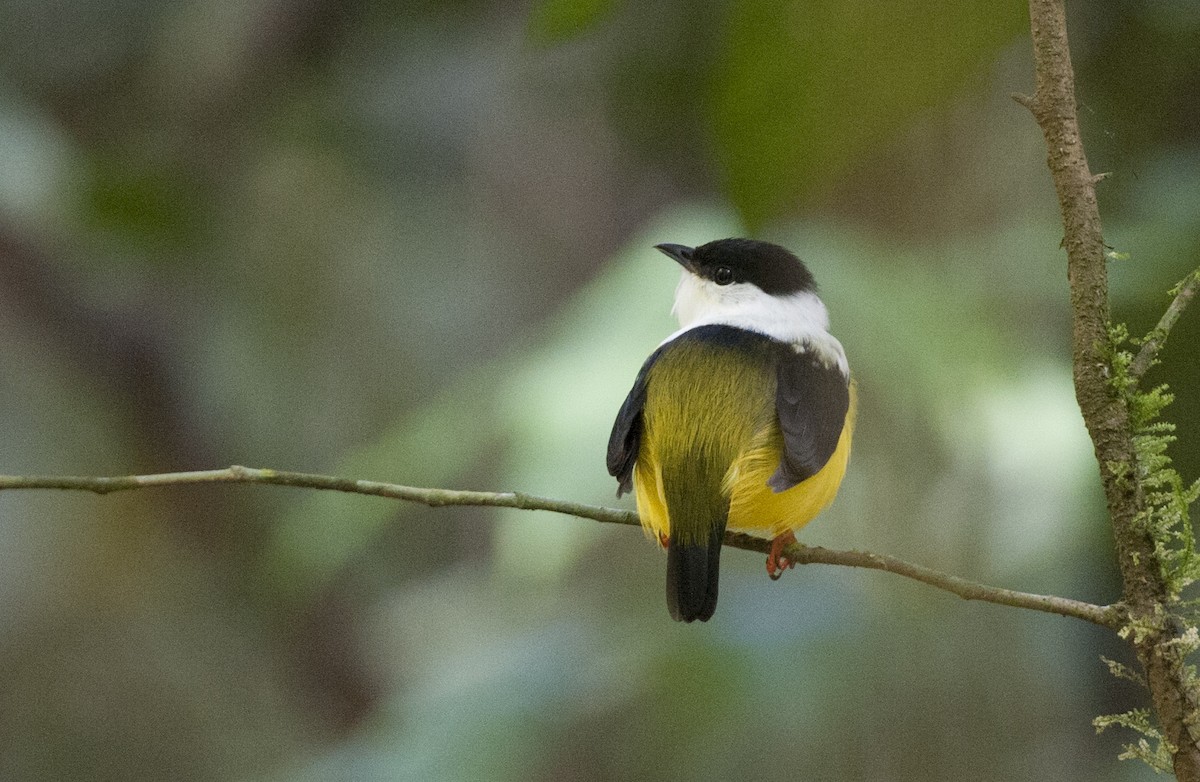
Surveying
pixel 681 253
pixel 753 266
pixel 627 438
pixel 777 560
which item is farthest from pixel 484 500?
pixel 753 266

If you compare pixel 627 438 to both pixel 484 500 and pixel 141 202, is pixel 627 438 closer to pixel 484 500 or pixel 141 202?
pixel 484 500

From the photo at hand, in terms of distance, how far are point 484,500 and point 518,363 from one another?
1715mm

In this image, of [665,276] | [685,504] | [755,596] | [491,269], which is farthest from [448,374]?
[685,504]

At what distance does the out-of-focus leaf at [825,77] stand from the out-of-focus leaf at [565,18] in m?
0.16

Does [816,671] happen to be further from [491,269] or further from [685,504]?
[491,269]

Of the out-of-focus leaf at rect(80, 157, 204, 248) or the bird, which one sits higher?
the out-of-focus leaf at rect(80, 157, 204, 248)

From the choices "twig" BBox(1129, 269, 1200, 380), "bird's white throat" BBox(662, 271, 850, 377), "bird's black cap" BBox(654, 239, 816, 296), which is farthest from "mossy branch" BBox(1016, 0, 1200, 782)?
"bird's black cap" BBox(654, 239, 816, 296)

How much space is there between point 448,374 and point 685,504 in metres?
3.51

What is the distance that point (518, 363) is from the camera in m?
2.77

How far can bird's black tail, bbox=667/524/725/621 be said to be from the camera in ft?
3.66

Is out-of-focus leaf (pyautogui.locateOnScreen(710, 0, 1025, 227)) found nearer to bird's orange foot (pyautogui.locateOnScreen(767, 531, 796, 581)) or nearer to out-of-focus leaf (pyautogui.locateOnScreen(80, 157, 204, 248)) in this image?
bird's orange foot (pyautogui.locateOnScreen(767, 531, 796, 581))

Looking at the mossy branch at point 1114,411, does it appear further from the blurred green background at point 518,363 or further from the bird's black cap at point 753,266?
the bird's black cap at point 753,266

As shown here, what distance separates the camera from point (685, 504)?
53.4 inches

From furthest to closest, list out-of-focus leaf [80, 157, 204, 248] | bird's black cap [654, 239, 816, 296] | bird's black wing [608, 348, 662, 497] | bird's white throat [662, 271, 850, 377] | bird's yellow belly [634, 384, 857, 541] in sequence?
out-of-focus leaf [80, 157, 204, 248]
bird's black cap [654, 239, 816, 296]
bird's white throat [662, 271, 850, 377]
bird's yellow belly [634, 384, 857, 541]
bird's black wing [608, 348, 662, 497]
